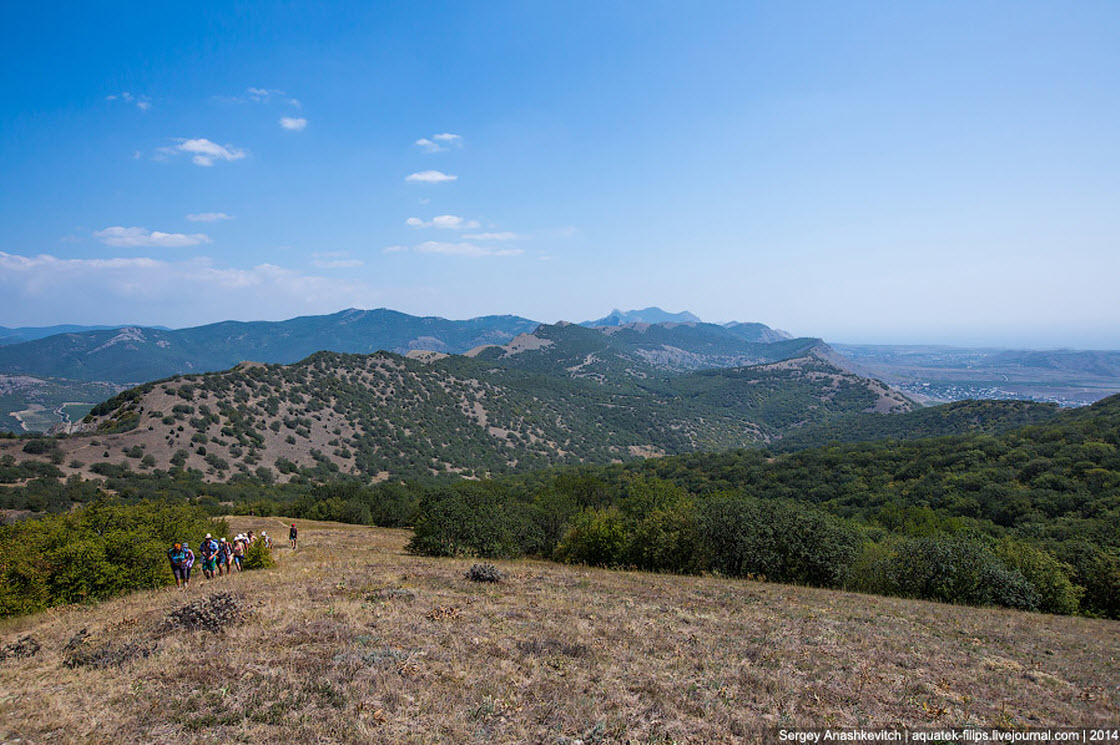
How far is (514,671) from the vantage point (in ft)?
35.2

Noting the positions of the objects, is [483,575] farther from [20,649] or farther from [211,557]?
[20,649]

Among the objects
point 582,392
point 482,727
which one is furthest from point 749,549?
point 582,392

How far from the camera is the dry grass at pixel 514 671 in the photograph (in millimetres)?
8461

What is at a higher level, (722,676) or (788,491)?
(722,676)

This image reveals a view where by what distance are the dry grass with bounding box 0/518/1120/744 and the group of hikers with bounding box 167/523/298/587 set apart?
1183mm

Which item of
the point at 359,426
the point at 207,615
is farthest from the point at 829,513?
the point at 359,426

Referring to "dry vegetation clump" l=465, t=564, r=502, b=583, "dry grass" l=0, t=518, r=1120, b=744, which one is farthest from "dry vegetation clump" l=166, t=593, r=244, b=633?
"dry vegetation clump" l=465, t=564, r=502, b=583

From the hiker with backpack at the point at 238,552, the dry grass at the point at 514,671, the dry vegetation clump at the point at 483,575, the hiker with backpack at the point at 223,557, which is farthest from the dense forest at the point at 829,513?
the hiker with backpack at the point at 223,557

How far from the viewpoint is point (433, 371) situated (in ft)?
464

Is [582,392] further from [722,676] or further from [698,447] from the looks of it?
[722,676]

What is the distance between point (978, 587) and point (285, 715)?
31.4 m

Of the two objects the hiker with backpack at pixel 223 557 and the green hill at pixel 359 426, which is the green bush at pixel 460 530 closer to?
the hiker with backpack at pixel 223 557

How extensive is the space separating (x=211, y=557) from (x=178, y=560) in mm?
1858

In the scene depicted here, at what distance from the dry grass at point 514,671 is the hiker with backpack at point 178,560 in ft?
3.62
